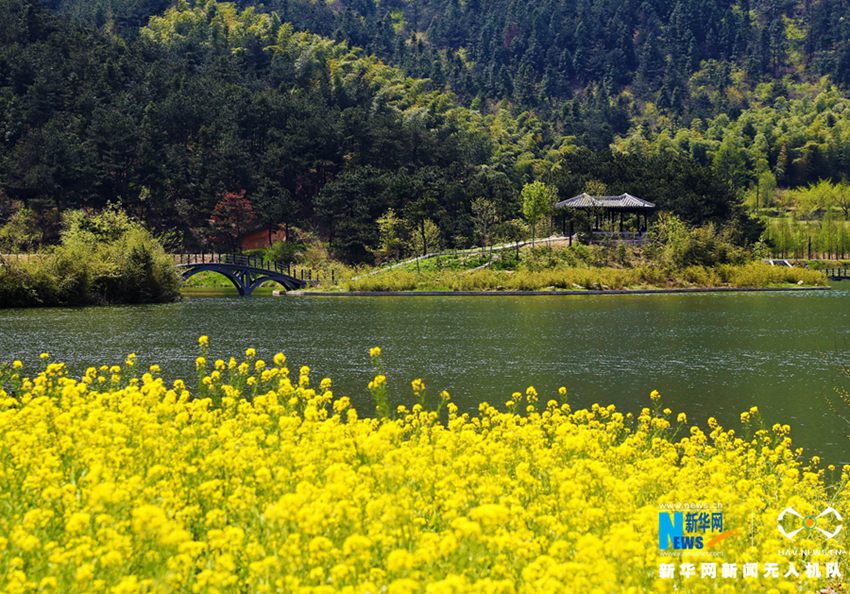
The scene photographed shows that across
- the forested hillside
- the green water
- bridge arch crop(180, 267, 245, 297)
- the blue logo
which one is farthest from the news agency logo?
the forested hillside

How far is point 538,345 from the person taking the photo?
37.2 m

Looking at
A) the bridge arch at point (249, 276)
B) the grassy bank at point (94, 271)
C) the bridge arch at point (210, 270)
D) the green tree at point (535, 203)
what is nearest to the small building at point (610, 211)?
the green tree at point (535, 203)

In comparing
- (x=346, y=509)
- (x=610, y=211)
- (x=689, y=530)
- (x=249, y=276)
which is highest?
(x=610, y=211)

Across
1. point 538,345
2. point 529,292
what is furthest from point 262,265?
point 538,345

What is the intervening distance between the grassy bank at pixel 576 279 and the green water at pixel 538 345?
33.1ft

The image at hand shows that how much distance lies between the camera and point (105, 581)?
6.99 m

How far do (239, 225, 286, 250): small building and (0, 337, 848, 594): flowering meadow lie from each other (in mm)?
91488

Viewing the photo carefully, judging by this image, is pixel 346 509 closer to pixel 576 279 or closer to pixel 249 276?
pixel 576 279

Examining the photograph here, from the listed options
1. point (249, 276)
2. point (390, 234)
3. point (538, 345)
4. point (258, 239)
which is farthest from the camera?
point (258, 239)

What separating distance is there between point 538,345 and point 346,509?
98.9 ft

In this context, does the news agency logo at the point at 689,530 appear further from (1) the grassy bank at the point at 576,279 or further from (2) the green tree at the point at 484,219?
(2) the green tree at the point at 484,219

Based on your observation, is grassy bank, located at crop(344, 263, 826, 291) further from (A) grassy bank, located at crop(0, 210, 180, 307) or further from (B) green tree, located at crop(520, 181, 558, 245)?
(A) grassy bank, located at crop(0, 210, 180, 307)

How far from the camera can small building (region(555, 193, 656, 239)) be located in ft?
269

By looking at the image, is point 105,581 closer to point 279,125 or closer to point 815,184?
point 279,125
